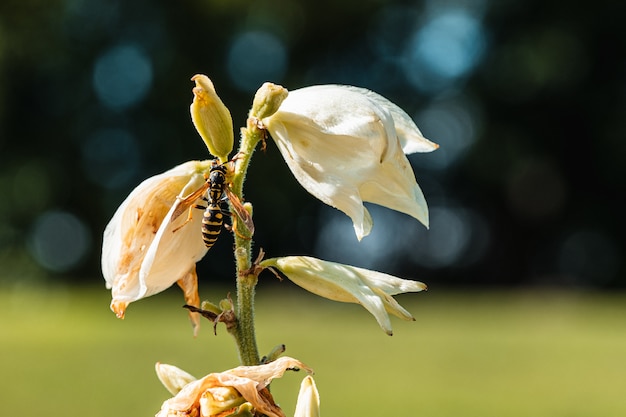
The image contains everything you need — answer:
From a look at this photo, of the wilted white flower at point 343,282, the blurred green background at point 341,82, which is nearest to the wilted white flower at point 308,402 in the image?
the wilted white flower at point 343,282

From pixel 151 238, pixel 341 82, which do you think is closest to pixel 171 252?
pixel 151 238

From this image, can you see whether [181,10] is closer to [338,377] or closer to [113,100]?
[113,100]

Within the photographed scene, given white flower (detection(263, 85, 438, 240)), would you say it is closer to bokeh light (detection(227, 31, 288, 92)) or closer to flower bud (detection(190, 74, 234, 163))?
flower bud (detection(190, 74, 234, 163))

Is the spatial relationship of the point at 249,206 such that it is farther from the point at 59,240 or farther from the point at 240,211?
the point at 59,240

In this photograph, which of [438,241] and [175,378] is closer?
[175,378]

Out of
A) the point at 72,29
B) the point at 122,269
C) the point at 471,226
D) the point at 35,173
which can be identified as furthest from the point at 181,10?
the point at 122,269

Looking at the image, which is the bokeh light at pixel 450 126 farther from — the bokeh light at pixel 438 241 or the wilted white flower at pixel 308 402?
the wilted white flower at pixel 308 402
